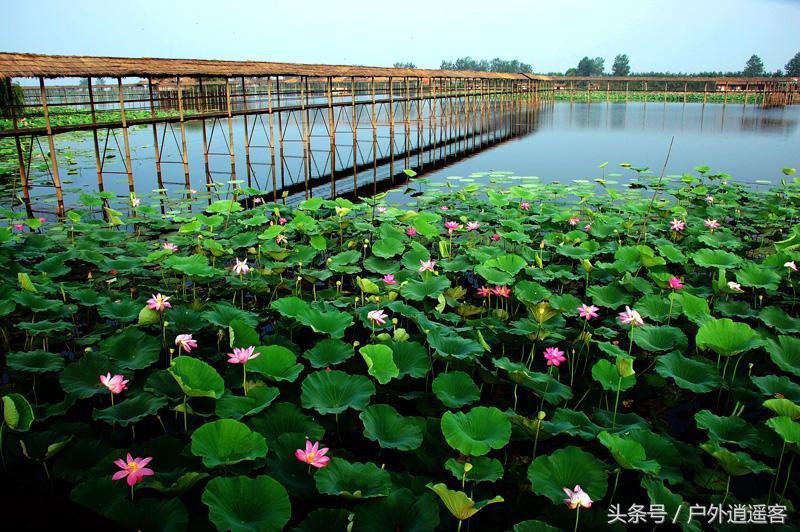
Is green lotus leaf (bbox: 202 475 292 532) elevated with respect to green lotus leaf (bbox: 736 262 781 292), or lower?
lower

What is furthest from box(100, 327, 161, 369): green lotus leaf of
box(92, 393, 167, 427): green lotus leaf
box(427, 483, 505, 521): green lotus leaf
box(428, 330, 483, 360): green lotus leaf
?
box(427, 483, 505, 521): green lotus leaf

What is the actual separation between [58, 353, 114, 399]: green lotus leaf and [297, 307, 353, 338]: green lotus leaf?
83 cm

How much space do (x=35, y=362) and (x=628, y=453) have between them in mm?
2342

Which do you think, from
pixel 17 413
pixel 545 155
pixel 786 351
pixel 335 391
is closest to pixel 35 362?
pixel 17 413

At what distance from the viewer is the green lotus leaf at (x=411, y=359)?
2.46 m

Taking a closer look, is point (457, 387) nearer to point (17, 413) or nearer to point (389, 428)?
point (389, 428)

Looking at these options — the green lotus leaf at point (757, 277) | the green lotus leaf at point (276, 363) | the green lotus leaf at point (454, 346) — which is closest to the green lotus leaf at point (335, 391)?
the green lotus leaf at point (276, 363)

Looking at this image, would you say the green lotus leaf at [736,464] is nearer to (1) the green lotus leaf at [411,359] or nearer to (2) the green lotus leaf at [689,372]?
(2) the green lotus leaf at [689,372]

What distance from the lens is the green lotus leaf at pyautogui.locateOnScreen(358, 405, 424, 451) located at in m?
1.98

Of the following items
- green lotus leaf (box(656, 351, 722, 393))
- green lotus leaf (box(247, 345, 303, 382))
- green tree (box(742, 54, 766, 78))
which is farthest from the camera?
green tree (box(742, 54, 766, 78))

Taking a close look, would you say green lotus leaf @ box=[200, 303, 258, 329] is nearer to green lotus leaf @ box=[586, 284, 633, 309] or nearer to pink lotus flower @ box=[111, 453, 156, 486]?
pink lotus flower @ box=[111, 453, 156, 486]

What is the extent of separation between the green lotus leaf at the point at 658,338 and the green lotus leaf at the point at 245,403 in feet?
5.70

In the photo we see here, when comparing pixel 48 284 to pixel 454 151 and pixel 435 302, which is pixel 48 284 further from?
pixel 454 151

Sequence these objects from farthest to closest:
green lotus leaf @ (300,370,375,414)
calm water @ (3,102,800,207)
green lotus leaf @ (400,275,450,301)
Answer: calm water @ (3,102,800,207) → green lotus leaf @ (400,275,450,301) → green lotus leaf @ (300,370,375,414)
